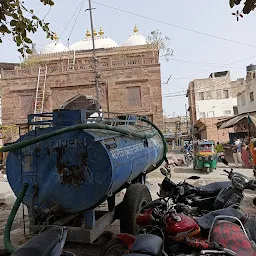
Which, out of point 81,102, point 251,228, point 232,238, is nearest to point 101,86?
point 81,102

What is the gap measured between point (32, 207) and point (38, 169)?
Result: 18.8 inches

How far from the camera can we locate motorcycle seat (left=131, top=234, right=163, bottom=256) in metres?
2.13

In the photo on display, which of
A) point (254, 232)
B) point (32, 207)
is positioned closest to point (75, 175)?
point (32, 207)

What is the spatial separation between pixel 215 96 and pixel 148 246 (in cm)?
3961

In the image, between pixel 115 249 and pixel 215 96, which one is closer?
pixel 115 249

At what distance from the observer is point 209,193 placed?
499cm

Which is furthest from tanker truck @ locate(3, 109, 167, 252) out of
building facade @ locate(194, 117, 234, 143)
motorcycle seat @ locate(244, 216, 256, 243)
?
building facade @ locate(194, 117, 234, 143)

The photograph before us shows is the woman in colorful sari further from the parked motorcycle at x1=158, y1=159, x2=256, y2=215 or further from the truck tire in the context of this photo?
the truck tire

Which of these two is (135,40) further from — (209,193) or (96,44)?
(209,193)

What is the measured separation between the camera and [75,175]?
349cm

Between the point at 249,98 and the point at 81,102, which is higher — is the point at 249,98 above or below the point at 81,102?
below

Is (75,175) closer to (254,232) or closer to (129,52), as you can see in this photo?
(254,232)

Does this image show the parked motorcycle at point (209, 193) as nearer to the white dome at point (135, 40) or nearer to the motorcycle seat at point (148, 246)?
the motorcycle seat at point (148, 246)

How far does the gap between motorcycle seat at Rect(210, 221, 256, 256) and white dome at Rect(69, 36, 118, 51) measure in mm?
30304
